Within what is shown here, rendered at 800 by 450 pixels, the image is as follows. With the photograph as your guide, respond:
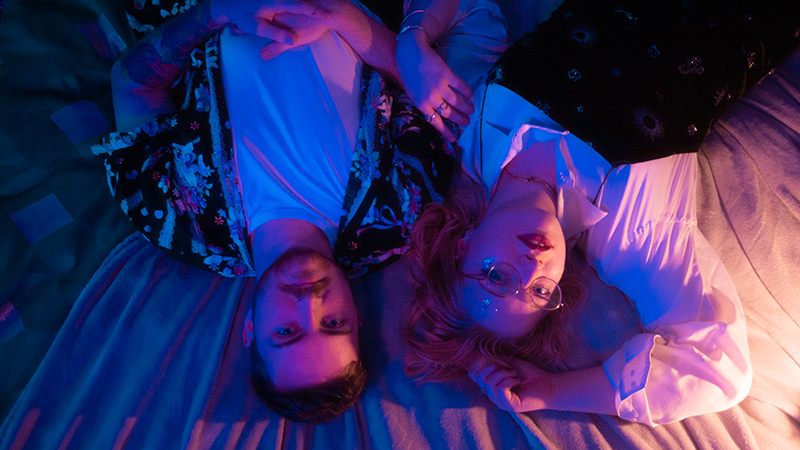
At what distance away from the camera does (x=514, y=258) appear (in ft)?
3.58

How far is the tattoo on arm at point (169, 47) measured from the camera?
51.0 inches

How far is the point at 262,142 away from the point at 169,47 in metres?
0.40

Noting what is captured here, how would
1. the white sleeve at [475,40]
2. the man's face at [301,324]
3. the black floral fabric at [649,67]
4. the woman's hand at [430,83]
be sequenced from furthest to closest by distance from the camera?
1. the white sleeve at [475,40]
2. the woman's hand at [430,83]
3. the black floral fabric at [649,67]
4. the man's face at [301,324]

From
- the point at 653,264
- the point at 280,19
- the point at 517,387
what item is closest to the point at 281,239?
the point at 280,19

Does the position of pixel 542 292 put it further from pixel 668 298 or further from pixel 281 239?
pixel 281 239

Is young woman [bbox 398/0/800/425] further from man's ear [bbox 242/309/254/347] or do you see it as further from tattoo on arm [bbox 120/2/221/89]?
tattoo on arm [bbox 120/2/221/89]

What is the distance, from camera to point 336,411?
3.71 ft

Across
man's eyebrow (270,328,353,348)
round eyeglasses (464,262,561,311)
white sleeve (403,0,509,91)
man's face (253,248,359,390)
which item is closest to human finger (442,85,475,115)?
white sleeve (403,0,509,91)

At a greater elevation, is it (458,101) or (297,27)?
(297,27)

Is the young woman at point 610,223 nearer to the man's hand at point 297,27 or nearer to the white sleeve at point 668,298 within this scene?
the white sleeve at point 668,298

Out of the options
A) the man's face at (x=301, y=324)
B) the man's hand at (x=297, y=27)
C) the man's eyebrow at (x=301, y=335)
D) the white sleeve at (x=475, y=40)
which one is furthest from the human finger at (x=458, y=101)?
the man's eyebrow at (x=301, y=335)

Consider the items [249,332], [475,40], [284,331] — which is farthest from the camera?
[475,40]

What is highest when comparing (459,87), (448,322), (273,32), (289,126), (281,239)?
(273,32)

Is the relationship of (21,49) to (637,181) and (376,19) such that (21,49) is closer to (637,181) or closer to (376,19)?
(376,19)
